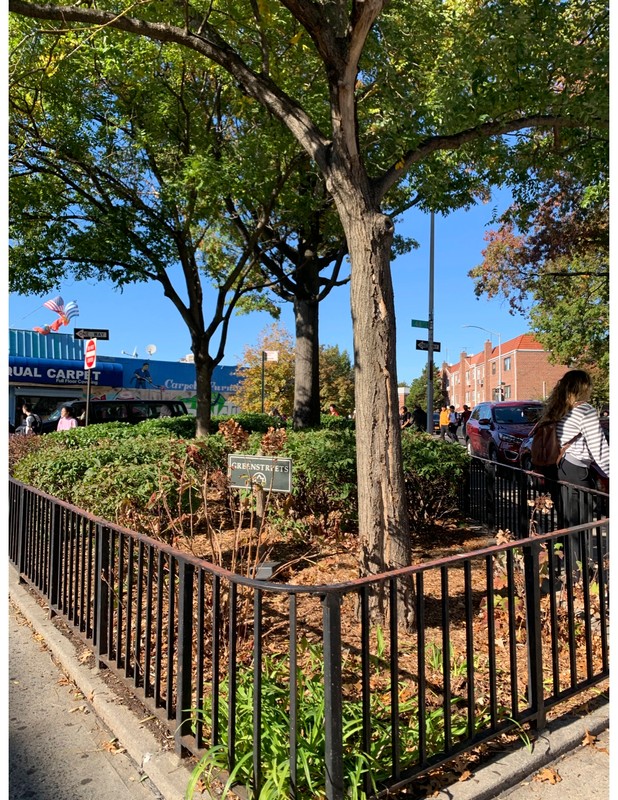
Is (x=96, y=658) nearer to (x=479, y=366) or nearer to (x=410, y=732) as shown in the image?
(x=410, y=732)

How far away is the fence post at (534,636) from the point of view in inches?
112

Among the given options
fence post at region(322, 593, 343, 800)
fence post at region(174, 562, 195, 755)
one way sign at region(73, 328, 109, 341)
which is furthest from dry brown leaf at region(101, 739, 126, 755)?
one way sign at region(73, 328, 109, 341)

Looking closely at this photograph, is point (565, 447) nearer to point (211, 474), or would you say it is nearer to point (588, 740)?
point (588, 740)

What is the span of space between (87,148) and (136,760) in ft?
34.6

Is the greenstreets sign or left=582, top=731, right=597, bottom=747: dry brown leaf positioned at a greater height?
the greenstreets sign

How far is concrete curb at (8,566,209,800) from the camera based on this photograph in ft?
8.17

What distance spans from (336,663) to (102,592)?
201 cm

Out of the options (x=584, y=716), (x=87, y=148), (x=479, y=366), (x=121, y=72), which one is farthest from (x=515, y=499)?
(x=479, y=366)

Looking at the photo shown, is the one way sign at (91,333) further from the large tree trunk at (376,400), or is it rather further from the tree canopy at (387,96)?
the large tree trunk at (376,400)

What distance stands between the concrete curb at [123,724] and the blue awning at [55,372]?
25828mm

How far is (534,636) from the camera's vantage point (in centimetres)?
288

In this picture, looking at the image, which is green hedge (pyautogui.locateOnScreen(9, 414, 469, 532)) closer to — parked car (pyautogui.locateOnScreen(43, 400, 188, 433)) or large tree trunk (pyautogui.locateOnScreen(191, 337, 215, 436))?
large tree trunk (pyautogui.locateOnScreen(191, 337, 215, 436))

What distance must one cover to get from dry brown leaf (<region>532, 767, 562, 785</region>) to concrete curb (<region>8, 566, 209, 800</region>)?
1.44 meters

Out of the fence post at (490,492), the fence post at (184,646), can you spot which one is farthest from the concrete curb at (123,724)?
the fence post at (490,492)
